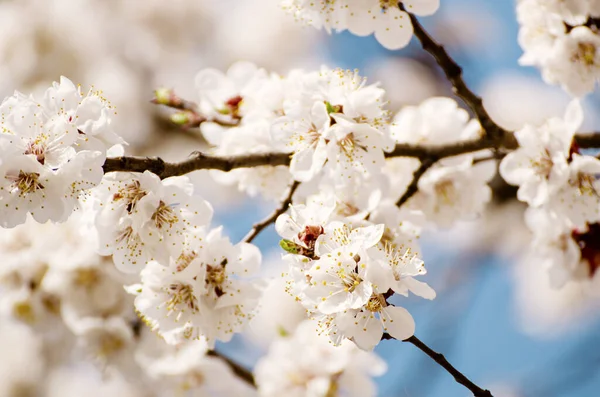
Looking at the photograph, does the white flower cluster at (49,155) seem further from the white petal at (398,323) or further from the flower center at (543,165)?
the flower center at (543,165)

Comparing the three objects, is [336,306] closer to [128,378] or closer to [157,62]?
[128,378]

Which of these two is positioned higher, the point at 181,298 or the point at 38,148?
the point at 38,148

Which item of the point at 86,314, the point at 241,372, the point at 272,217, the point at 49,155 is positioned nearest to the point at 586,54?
the point at 272,217

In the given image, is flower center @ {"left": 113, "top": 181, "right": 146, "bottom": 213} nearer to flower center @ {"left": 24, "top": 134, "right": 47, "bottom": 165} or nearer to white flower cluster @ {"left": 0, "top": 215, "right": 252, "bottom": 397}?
A: flower center @ {"left": 24, "top": 134, "right": 47, "bottom": 165}

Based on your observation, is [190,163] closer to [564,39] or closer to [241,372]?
[564,39]

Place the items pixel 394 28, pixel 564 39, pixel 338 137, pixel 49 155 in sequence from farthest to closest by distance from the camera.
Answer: pixel 564 39 → pixel 394 28 → pixel 338 137 → pixel 49 155

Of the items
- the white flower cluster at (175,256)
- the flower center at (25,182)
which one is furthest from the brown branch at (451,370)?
the flower center at (25,182)

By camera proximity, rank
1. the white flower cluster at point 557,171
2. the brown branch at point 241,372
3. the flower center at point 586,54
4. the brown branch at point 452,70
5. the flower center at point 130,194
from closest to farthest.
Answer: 1. the flower center at point 130,194
2. the brown branch at point 452,70
3. the white flower cluster at point 557,171
4. the flower center at point 586,54
5. the brown branch at point 241,372
